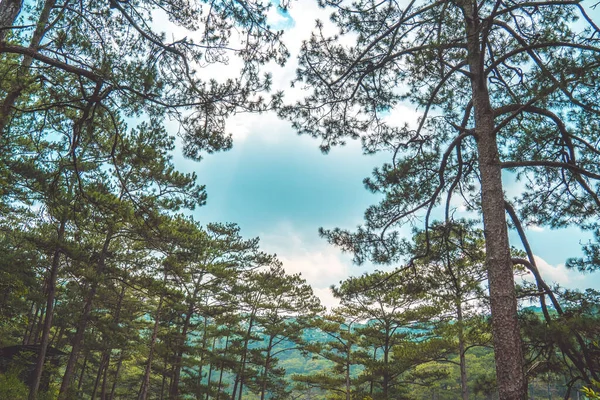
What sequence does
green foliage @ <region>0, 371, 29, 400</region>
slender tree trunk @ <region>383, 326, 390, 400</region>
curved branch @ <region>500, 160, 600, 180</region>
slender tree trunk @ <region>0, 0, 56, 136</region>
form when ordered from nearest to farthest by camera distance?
slender tree trunk @ <region>0, 0, 56, 136</region> → curved branch @ <region>500, 160, 600, 180</region> → green foliage @ <region>0, 371, 29, 400</region> → slender tree trunk @ <region>383, 326, 390, 400</region>

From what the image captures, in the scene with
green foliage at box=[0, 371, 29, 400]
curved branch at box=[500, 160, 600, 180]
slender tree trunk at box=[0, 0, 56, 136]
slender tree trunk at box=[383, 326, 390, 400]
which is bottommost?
Answer: green foliage at box=[0, 371, 29, 400]

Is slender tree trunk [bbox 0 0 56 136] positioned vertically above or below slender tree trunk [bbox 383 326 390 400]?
above

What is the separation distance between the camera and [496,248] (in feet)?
11.1

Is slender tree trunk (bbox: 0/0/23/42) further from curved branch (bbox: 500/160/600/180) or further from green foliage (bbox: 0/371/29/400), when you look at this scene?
green foliage (bbox: 0/371/29/400)

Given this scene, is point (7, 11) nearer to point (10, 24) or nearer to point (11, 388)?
point (10, 24)

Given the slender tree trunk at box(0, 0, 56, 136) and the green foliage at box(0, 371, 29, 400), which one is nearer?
the slender tree trunk at box(0, 0, 56, 136)

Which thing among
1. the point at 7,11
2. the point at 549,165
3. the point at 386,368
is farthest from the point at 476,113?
the point at 386,368

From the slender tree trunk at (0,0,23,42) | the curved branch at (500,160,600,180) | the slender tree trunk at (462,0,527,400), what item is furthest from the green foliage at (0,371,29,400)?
the curved branch at (500,160,600,180)

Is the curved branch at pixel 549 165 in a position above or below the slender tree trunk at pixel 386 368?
above

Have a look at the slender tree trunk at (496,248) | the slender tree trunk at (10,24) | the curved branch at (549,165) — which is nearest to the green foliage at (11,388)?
the slender tree trunk at (10,24)

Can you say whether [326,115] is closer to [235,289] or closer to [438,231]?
[438,231]

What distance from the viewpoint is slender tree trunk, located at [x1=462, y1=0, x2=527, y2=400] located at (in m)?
2.95

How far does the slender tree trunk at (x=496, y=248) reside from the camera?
295 centimetres

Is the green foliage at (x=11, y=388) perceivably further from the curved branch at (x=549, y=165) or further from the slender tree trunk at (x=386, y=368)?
the curved branch at (x=549, y=165)
